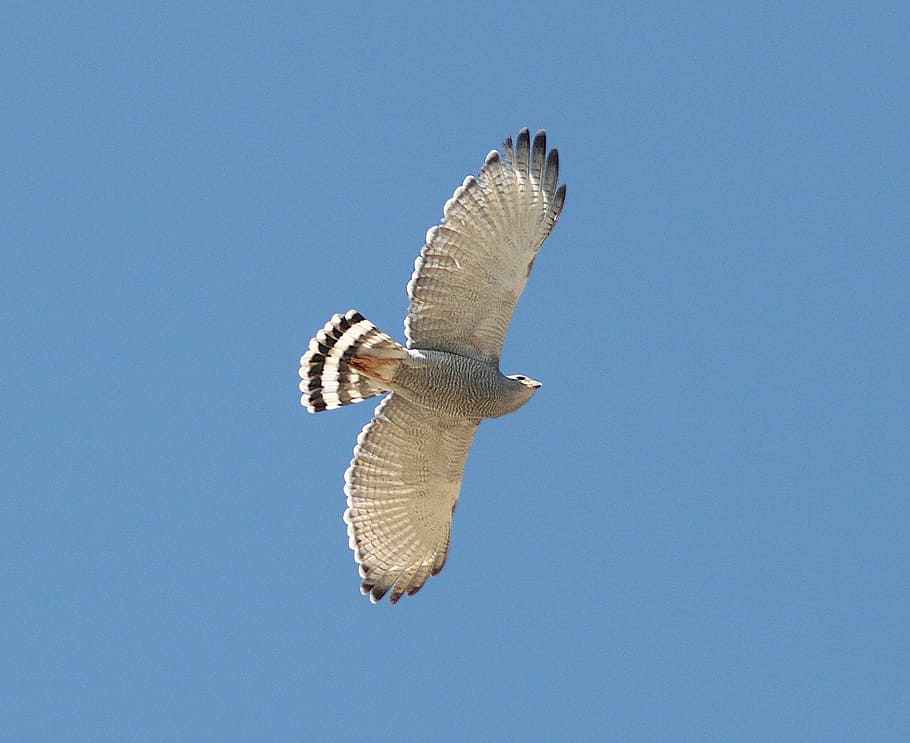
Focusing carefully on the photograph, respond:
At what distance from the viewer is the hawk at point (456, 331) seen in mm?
14469

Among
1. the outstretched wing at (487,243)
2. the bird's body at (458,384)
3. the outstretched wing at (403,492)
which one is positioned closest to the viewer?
the outstretched wing at (487,243)

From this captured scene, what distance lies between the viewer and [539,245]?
47.6 ft

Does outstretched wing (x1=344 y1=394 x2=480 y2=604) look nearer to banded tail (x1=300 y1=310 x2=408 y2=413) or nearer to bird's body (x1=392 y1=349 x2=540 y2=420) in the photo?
bird's body (x1=392 y1=349 x2=540 y2=420)

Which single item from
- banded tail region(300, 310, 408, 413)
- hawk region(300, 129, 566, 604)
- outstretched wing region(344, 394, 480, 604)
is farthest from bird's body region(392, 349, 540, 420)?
outstretched wing region(344, 394, 480, 604)

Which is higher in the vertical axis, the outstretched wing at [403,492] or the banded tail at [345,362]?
the banded tail at [345,362]

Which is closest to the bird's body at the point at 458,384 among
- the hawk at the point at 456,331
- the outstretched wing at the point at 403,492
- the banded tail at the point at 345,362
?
the hawk at the point at 456,331

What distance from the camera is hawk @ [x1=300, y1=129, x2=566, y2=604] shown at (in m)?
14.5

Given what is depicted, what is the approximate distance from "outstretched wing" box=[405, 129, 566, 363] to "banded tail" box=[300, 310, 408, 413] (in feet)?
1.08

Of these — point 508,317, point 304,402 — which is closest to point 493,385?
point 508,317

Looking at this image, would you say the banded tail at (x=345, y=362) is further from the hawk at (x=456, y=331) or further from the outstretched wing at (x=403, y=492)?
the outstretched wing at (x=403, y=492)

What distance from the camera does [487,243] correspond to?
47.4 feet

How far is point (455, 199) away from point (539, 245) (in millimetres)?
747

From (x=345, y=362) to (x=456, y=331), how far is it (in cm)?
93

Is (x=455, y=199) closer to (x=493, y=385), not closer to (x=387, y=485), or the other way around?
(x=493, y=385)
